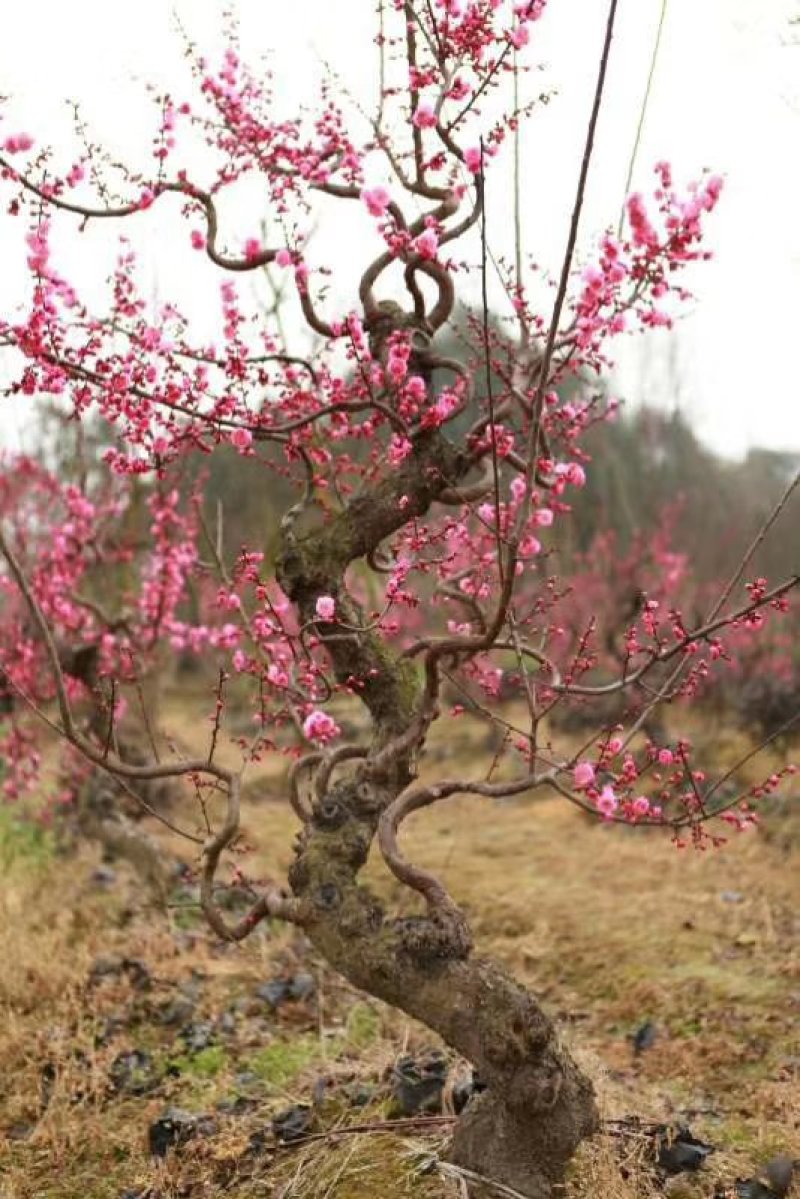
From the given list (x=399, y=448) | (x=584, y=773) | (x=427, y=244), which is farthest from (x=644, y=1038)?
(x=427, y=244)

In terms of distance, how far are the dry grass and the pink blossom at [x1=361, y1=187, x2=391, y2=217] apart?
2892 mm

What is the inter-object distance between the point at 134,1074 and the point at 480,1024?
6.17 feet

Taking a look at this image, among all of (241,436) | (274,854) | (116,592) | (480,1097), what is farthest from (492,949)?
(116,592)

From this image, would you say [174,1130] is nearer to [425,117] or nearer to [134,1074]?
[134,1074]

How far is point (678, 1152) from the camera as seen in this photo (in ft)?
10.4

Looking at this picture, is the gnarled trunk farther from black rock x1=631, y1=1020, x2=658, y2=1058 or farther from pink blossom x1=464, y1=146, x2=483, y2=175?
pink blossom x1=464, y1=146, x2=483, y2=175

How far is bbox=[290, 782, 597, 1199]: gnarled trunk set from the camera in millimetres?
2867

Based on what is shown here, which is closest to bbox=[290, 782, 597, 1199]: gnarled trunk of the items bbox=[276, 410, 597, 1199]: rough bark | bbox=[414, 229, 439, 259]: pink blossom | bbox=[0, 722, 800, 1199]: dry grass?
bbox=[276, 410, 597, 1199]: rough bark

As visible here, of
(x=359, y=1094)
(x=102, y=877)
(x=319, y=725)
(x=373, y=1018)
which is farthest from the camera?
(x=102, y=877)

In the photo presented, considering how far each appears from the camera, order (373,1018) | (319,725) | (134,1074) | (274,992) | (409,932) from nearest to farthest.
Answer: (409,932) → (319,725) → (134,1074) → (373,1018) → (274,992)

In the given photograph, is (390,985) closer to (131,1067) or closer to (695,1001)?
(131,1067)

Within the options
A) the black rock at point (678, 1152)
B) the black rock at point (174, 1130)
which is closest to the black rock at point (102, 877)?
the black rock at point (174, 1130)

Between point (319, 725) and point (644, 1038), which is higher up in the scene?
point (319, 725)

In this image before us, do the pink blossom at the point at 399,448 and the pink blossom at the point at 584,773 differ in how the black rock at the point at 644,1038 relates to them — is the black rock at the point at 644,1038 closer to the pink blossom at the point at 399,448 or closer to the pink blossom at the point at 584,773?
the pink blossom at the point at 584,773
